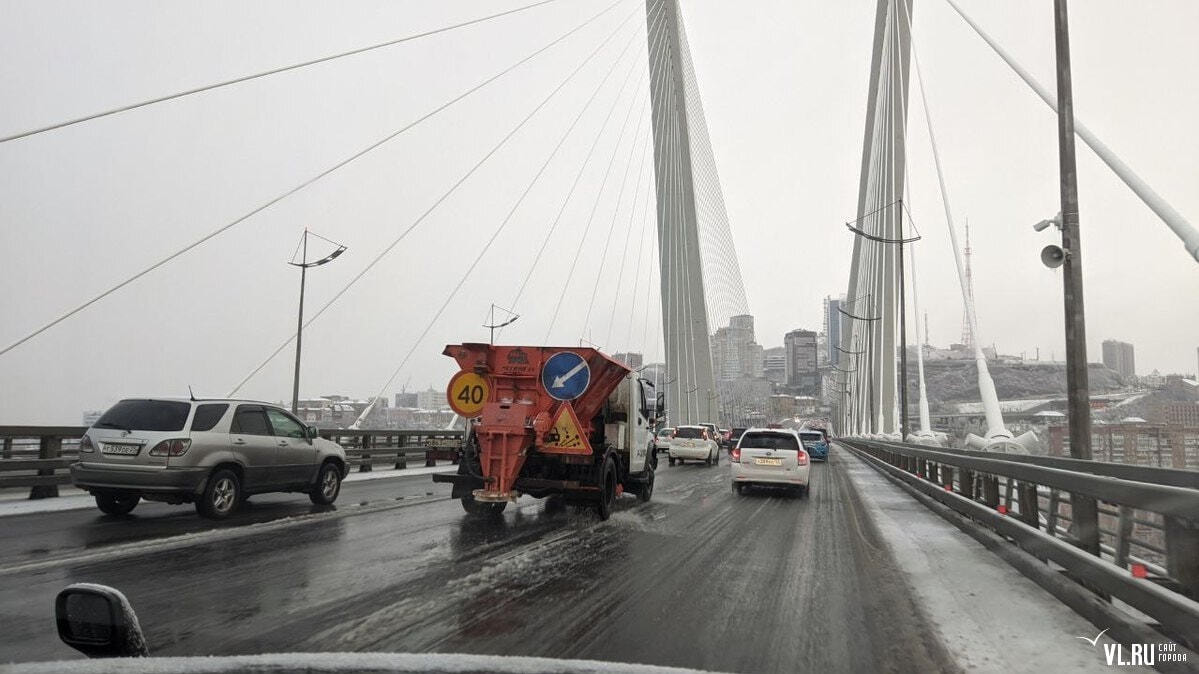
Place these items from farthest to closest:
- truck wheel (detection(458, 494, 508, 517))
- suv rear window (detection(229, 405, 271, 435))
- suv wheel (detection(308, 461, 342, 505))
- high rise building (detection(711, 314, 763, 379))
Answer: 1. high rise building (detection(711, 314, 763, 379))
2. suv wheel (detection(308, 461, 342, 505))
3. truck wheel (detection(458, 494, 508, 517))
4. suv rear window (detection(229, 405, 271, 435))

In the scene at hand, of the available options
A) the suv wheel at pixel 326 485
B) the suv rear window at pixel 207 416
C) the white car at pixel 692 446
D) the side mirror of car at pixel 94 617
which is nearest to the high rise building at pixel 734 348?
the white car at pixel 692 446

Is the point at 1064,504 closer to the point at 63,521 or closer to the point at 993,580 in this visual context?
the point at 993,580

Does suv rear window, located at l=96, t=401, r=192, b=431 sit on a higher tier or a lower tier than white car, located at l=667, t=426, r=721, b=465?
higher

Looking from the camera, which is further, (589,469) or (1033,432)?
(1033,432)

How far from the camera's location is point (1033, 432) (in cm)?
1850

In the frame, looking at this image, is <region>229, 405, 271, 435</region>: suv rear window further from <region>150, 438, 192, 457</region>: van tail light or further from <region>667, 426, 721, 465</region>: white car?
<region>667, 426, 721, 465</region>: white car

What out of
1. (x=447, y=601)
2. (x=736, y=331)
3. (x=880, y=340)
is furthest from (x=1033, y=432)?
(x=736, y=331)

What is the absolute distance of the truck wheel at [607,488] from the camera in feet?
33.2

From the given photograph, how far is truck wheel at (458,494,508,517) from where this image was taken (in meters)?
10.5

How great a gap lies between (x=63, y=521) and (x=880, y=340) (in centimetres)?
4904

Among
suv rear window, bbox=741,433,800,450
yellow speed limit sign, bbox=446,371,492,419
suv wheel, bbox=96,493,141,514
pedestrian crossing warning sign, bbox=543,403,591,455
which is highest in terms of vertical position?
yellow speed limit sign, bbox=446,371,492,419

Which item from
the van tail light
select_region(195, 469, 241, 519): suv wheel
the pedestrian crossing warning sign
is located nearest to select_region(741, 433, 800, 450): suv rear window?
the pedestrian crossing warning sign

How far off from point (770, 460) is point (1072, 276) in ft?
21.5

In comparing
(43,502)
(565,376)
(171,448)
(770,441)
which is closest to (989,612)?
(565,376)
